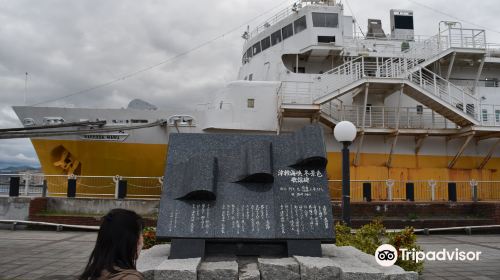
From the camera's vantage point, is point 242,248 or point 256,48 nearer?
point 242,248

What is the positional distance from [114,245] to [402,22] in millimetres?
25010

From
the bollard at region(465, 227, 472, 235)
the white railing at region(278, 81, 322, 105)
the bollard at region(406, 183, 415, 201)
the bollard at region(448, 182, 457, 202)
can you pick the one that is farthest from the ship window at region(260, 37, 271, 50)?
the bollard at region(465, 227, 472, 235)

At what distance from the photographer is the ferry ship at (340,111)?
18844mm

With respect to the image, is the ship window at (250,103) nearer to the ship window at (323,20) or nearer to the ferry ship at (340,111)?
the ferry ship at (340,111)

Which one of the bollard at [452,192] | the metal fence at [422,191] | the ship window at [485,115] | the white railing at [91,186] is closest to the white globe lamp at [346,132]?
the metal fence at [422,191]

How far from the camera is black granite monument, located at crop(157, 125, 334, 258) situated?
21.2 ft

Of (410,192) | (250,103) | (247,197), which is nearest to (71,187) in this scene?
(250,103)

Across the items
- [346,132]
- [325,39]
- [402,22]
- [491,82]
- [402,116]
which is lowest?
[346,132]

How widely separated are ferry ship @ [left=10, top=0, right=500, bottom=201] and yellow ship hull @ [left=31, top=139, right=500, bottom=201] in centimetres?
5

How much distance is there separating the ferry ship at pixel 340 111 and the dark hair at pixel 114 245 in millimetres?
15615

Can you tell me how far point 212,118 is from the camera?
18719 millimetres

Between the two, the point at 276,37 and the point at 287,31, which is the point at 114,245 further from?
the point at 276,37

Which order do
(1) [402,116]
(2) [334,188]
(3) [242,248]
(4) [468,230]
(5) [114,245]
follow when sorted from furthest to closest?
1. (1) [402,116]
2. (2) [334,188]
3. (4) [468,230]
4. (3) [242,248]
5. (5) [114,245]

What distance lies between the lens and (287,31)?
2219 centimetres
